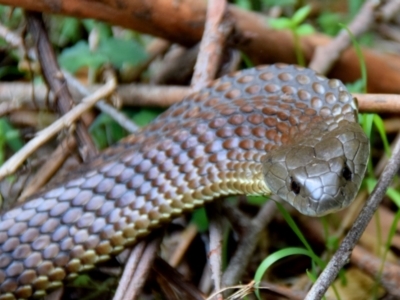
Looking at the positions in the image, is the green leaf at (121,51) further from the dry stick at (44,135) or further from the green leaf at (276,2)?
the green leaf at (276,2)

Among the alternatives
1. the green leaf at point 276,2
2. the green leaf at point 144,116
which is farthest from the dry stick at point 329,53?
the green leaf at point 144,116

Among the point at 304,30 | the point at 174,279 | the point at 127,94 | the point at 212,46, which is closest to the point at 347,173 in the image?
the point at 174,279

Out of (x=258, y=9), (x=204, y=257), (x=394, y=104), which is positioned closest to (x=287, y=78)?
(x=394, y=104)

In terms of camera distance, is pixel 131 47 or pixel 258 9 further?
pixel 258 9

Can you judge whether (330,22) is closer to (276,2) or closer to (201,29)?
(276,2)

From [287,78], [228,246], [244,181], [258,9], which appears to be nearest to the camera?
[244,181]

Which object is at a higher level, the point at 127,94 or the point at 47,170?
the point at 127,94

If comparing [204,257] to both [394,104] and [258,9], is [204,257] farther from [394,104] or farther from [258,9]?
[258,9]
